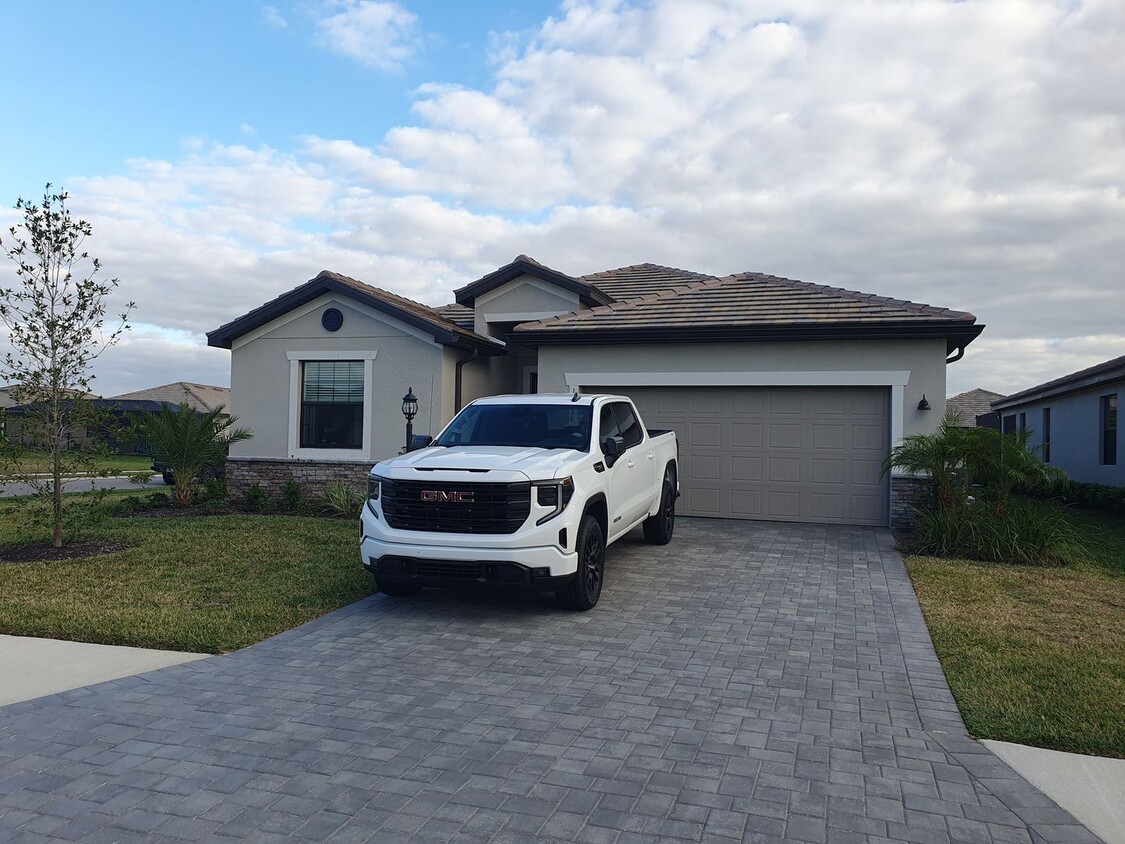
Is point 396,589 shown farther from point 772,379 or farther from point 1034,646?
point 772,379

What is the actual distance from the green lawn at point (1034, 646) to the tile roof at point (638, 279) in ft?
34.0

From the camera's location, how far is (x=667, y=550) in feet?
35.3

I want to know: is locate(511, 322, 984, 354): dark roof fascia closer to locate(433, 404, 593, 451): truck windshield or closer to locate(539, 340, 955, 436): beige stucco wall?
locate(539, 340, 955, 436): beige stucco wall

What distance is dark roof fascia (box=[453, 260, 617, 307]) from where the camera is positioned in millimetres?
16859

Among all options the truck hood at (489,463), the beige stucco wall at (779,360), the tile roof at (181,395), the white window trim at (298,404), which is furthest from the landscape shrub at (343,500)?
the tile roof at (181,395)

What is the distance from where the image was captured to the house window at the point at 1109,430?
60.0ft

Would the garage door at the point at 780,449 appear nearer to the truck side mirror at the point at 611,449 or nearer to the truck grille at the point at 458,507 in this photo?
the truck side mirror at the point at 611,449

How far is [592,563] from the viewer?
25.1 feet

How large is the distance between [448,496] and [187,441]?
1064 centimetres

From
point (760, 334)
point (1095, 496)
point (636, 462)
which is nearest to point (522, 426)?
point (636, 462)

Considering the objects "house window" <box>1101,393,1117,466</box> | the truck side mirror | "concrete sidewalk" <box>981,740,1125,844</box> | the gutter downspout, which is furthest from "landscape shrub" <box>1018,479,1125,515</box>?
"concrete sidewalk" <box>981,740,1125,844</box>

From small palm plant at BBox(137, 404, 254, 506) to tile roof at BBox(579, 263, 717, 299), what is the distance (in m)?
8.96

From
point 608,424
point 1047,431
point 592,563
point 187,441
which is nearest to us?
point 592,563

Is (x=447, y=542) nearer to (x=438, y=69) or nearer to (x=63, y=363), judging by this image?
(x=63, y=363)
